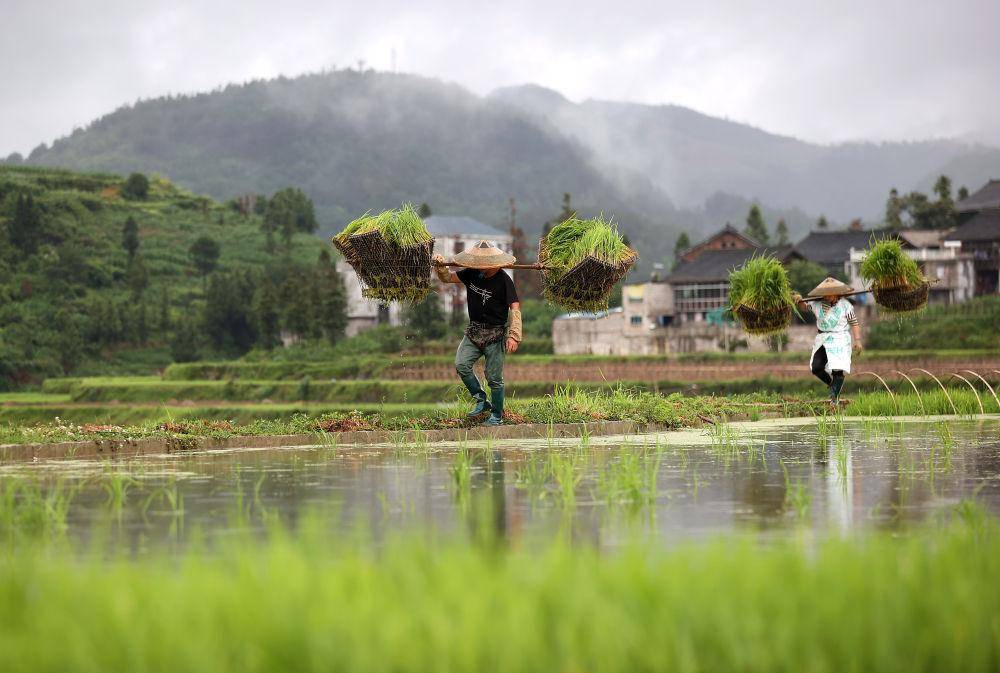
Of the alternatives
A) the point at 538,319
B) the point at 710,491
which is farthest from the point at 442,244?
the point at 710,491

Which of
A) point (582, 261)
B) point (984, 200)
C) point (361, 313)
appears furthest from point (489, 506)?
point (361, 313)

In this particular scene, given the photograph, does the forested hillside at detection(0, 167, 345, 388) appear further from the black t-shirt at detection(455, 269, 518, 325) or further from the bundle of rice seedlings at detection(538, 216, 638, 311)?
the black t-shirt at detection(455, 269, 518, 325)

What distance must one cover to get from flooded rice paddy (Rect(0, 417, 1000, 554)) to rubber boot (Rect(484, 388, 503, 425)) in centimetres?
129

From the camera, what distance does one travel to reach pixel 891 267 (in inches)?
679

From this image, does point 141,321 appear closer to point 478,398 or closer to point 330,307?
point 330,307

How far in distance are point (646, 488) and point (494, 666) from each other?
419cm

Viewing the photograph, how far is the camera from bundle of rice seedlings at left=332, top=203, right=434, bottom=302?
13430 millimetres

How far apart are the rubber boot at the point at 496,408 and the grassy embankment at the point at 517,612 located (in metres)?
8.24

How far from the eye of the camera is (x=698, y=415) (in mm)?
14766

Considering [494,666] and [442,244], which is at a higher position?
[442,244]

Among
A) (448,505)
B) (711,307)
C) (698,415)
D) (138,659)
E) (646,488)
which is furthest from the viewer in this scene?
(711,307)

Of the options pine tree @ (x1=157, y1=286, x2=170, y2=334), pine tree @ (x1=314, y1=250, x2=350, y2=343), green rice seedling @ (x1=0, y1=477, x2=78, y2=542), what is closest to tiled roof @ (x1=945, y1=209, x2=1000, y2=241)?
pine tree @ (x1=314, y1=250, x2=350, y2=343)

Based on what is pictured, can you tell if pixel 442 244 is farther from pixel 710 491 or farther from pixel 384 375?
pixel 710 491

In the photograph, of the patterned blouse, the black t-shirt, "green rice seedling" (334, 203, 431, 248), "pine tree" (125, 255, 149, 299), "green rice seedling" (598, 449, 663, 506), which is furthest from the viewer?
"pine tree" (125, 255, 149, 299)
